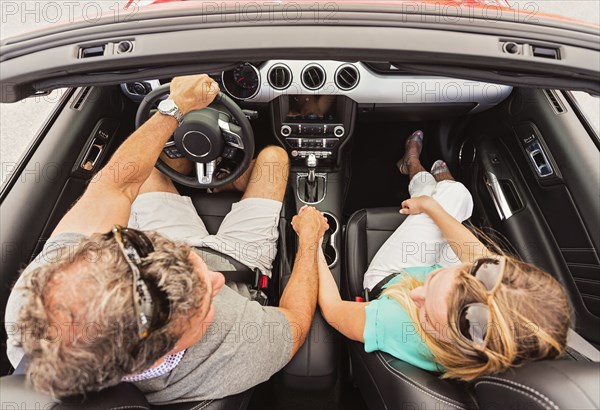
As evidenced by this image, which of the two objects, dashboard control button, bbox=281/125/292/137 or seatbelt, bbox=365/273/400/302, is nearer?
seatbelt, bbox=365/273/400/302

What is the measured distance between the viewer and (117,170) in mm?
1094

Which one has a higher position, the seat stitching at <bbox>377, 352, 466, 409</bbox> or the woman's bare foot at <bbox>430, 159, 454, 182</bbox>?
the woman's bare foot at <bbox>430, 159, 454, 182</bbox>

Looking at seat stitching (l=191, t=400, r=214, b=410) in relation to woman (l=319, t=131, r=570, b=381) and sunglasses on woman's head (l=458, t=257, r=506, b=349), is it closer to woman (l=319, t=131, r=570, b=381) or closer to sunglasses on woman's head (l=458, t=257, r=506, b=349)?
woman (l=319, t=131, r=570, b=381)

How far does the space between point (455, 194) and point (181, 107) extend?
0.99 m

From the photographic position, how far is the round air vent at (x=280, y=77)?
1.40m

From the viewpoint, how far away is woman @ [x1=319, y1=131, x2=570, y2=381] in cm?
77

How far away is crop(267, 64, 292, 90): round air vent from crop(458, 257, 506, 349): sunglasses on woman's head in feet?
3.05

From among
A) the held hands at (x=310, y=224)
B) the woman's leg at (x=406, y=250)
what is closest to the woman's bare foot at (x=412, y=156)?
the woman's leg at (x=406, y=250)

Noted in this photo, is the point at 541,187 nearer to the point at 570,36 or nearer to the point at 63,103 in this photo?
the point at 570,36

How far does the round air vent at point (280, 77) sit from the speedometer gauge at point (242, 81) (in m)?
0.05

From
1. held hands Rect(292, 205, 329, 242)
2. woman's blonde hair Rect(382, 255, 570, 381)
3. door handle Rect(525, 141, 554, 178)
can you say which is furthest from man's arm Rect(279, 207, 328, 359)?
door handle Rect(525, 141, 554, 178)

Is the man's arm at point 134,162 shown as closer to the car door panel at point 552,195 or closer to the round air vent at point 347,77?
the round air vent at point 347,77

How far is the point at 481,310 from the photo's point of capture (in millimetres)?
800

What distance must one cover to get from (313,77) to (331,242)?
2.01ft
